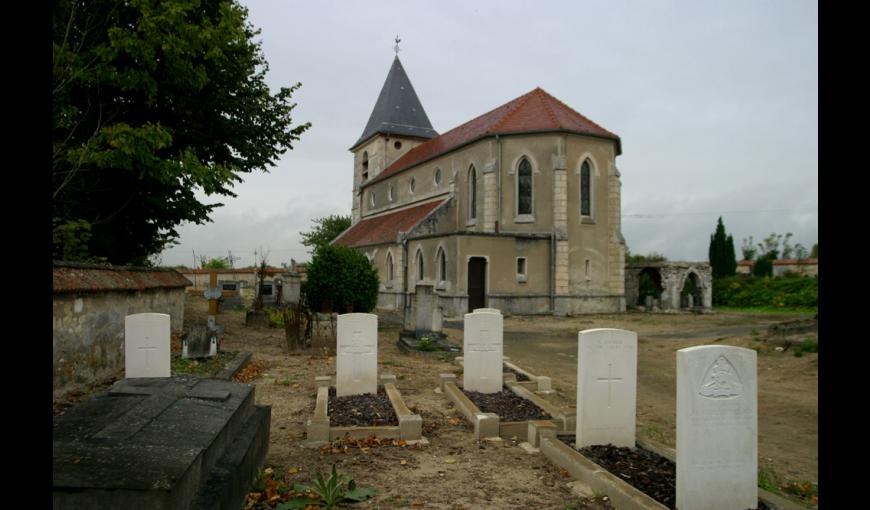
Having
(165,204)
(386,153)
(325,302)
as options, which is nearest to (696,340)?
(325,302)

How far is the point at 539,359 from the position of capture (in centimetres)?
1291

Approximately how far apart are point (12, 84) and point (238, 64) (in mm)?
16276

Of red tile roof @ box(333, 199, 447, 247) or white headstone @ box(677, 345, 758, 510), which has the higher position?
red tile roof @ box(333, 199, 447, 247)

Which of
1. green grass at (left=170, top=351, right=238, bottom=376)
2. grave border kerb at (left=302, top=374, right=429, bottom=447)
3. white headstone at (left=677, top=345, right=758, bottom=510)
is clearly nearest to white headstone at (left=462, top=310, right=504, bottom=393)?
grave border kerb at (left=302, top=374, right=429, bottom=447)

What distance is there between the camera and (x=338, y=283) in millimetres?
18141

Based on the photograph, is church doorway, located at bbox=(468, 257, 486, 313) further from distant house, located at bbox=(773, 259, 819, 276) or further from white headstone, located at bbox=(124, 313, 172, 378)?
distant house, located at bbox=(773, 259, 819, 276)

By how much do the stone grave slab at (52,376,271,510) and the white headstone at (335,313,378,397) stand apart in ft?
9.05

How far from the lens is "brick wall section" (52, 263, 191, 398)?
7453mm

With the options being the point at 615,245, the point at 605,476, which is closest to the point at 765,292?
the point at 615,245

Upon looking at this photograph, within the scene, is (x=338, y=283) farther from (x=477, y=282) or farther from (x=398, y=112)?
(x=398, y=112)

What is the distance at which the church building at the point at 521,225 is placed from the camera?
24312 millimetres

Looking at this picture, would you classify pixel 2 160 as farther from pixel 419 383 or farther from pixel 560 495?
pixel 419 383

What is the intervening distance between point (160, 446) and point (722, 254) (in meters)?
45.7

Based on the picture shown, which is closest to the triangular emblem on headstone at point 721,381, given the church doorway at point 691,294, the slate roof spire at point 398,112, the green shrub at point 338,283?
the green shrub at point 338,283
